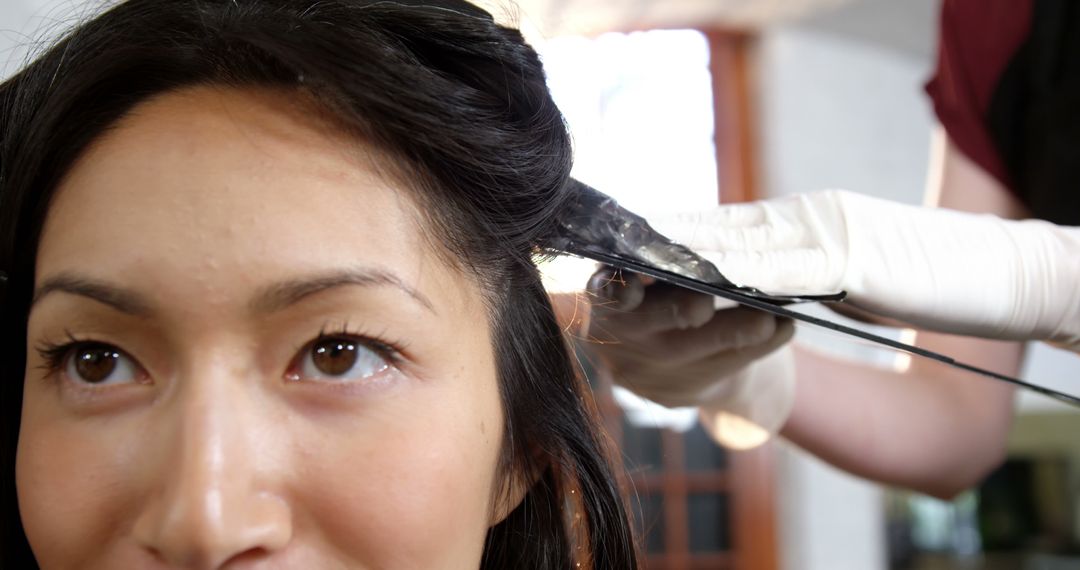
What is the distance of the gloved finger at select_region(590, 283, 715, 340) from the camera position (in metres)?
0.79

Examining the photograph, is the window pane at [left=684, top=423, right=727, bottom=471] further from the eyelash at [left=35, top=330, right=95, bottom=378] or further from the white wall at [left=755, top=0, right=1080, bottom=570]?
the eyelash at [left=35, top=330, right=95, bottom=378]

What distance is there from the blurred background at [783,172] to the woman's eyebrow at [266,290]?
2171mm

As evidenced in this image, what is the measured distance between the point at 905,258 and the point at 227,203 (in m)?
0.54

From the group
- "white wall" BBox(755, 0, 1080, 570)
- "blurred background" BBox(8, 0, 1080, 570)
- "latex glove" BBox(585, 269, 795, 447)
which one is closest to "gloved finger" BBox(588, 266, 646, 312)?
"latex glove" BBox(585, 269, 795, 447)

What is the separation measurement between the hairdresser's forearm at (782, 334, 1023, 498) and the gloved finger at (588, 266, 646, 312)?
38 centimetres

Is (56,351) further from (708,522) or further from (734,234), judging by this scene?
(708,522)

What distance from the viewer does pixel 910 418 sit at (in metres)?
1.16

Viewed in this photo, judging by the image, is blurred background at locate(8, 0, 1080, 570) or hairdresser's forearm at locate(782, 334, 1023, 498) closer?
hairdresser's forearm at locate(782, 334, 1023, 498)

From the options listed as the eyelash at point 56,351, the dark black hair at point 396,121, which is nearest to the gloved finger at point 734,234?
the dark black hair at point 396,121

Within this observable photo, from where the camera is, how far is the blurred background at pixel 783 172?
2.85 metres

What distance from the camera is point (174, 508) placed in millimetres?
546

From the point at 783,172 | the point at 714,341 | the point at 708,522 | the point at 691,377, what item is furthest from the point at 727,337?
the point at 708,522

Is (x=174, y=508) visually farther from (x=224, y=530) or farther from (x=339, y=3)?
(x=339, y=3)

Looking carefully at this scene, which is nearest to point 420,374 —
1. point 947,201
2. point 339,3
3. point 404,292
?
point 404,292
